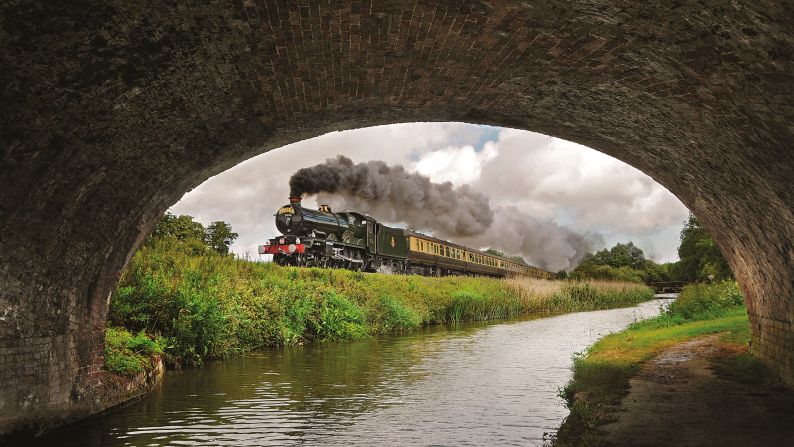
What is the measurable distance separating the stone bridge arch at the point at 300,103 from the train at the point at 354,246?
1683cm

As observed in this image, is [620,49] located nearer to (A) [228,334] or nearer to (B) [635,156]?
(B) [635,156]

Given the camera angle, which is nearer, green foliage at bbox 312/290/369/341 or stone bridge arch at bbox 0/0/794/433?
stone bridge arch at bbox 0/0/794/433

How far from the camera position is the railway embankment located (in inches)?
227

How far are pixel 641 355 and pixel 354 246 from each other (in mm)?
18144

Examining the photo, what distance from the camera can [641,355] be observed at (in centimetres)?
1137

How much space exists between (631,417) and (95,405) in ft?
20.8

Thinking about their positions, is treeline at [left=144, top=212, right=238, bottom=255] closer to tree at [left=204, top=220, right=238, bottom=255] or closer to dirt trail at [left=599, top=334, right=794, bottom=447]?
tree at [left=204, top=220, right=238, bottom=255]

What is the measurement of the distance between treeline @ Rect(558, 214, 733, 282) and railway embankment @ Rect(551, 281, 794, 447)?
27.3 feet

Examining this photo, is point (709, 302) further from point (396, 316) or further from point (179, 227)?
point (179, 227)

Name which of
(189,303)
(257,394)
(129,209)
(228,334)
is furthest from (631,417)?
(228,334)

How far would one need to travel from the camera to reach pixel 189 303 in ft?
39.9

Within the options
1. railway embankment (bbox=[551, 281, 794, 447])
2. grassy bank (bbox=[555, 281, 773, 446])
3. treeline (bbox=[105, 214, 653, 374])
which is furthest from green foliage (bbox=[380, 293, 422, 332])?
railway embankment (bbox=[551, 281, 794, 447])

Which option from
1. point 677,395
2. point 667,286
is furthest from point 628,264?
point 677,395

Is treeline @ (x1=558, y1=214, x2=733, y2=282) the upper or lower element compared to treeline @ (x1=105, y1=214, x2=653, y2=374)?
upper
